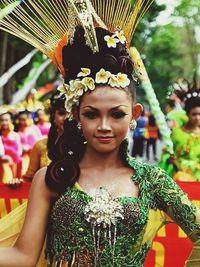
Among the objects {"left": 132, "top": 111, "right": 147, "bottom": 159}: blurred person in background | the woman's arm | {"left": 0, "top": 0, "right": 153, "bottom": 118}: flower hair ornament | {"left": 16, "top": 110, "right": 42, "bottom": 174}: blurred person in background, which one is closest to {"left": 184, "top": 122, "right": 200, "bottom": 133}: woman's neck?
{"left": 16, "top": 110, "right": 42, "bottom": 174}: blurred person in background

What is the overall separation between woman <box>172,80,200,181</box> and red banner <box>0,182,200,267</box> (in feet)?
7.02

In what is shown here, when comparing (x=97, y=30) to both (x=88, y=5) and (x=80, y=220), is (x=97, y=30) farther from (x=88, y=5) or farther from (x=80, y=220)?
(x=80, y=220)

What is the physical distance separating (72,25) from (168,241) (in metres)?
2.63

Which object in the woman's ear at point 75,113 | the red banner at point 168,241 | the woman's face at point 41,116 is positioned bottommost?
the red banner at point 168,241

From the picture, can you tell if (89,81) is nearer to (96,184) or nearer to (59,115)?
(96,184)

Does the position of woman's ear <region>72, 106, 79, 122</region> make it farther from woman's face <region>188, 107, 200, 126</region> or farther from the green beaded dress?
woman's face <region>188, 107, 200, 126</region>

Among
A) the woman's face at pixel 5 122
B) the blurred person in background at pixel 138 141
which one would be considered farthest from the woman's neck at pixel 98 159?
the blurred person in background at pixel 138 141

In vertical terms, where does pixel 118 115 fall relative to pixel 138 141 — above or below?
above

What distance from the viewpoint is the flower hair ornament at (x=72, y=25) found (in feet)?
9.23

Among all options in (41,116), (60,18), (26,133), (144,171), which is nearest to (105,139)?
(144,171)

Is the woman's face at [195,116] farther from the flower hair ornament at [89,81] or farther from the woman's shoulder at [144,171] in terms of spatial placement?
the flower hair ornament at [89,81]

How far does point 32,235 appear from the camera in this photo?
2.73 m

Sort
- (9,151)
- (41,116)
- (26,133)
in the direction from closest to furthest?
(9,151) → (26,133) → (41,116)

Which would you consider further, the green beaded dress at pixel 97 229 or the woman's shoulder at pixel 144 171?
the woman's shoulder at pixel 144 171
